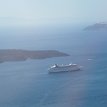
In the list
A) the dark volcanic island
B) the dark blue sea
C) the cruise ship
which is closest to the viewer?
the dark blue sea

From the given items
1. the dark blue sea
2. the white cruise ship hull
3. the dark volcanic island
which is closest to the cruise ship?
the white cruise ship hull

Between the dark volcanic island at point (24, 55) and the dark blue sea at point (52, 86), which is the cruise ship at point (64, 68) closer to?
the dark blue sea at point (52, 86)

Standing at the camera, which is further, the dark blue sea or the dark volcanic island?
the dark volcanic island

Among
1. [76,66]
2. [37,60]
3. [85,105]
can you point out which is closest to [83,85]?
[85,105]

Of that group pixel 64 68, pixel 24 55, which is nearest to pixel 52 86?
pixel 64 68

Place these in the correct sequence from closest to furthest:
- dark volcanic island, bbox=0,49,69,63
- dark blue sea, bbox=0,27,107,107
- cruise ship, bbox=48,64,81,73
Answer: dark blue sea, bbox=0,27,107,107
cruise ship, bbox=48,64,81,73
dark volcanic island, bbox=0,49,69,63

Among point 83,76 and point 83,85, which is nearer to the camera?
point 83,85

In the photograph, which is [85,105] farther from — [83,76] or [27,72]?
[27,72]

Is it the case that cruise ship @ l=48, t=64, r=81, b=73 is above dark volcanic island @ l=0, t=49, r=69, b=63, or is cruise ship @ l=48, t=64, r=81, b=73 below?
below

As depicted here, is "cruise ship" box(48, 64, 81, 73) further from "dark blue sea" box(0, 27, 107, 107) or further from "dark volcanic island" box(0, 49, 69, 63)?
"dark volcanic island" box(0, 49, 69, 63)

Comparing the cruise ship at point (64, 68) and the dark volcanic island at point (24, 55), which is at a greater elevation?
the dark volcanic island at point (24, 55)

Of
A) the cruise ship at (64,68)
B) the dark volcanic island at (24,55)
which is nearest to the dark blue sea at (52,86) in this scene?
the cruise ship at (64,68)
